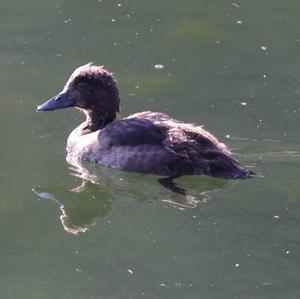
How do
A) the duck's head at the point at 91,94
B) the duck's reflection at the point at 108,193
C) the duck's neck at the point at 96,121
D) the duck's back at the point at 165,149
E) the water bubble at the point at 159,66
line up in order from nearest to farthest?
the duck's reflection at the point at 108,193, the duck's back at the point at 165,149, the duck's head at the point at 91,94, the duck's neck at the point at 96,121, the water bubble at the point at 159,66

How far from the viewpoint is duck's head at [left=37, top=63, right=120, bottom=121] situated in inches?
Answer: 429

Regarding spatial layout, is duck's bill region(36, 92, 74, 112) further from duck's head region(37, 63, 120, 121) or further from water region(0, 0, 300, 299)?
water region(0, 0, 300, 299)

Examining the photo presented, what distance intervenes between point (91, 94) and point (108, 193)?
52.5 inches

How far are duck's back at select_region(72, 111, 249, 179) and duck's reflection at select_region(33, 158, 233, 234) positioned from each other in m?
0.09

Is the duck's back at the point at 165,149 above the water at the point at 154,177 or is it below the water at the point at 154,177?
above

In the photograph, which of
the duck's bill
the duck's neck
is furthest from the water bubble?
the duck's bill

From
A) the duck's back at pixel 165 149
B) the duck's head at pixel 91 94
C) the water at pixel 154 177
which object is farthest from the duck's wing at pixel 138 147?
the duck's head at pixel 91 94

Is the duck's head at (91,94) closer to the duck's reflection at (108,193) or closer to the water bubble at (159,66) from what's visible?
the duck's reflection at (108,193)

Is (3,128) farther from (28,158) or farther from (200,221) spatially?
(200,221)

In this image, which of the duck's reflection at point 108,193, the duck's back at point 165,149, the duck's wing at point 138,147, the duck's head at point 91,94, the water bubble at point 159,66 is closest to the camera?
the duck's reflection at point 108,193

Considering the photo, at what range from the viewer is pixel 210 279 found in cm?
827

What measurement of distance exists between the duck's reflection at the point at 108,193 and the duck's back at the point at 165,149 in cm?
9

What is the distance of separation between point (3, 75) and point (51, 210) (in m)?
3.43

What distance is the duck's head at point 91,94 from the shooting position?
35.8 feet
